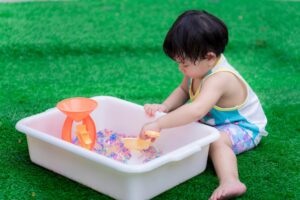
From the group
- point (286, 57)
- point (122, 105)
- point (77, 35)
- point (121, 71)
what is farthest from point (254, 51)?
point (122, 105)

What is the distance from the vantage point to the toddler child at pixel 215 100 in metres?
1.78

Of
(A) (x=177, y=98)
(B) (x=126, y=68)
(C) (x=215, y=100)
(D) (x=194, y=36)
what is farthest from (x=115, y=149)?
(B) (x=126, y=68)

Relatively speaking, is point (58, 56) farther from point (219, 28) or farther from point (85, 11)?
point (219, 28)

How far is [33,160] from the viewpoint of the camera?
1.89 m

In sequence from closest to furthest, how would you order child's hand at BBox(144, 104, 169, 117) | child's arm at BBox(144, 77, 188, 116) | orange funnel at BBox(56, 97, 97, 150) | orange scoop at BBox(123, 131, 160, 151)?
orange scoop at BBox(123, 131, 160, 151) → orange funnel at BBox(56, 97, 97, 150) → child's hand at BBox(144, 104, 169, 117) → child's arm at BBox(144, 77, 188, 116)

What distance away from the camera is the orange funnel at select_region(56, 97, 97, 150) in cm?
188

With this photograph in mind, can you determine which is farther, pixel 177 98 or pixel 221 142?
pixel 177 98

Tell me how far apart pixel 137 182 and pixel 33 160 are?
0.49 m

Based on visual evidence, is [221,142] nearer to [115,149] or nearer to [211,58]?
[211,58]

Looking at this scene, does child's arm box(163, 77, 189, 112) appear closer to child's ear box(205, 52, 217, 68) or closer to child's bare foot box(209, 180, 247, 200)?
Answer: child's ear box(205, 52, 217, 68)

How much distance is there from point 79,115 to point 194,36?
483 mm

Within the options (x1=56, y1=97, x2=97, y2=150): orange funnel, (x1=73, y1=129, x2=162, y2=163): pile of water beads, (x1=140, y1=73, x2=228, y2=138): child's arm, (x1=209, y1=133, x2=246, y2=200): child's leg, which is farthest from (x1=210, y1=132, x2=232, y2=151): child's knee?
(x1=56, y1=97, x2=97, y2=150): orange funnel

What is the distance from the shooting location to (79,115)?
187 cm

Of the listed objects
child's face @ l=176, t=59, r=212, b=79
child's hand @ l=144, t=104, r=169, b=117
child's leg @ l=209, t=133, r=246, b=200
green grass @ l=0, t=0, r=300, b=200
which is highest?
child's face @ l=176, t=59, r=212, b=79
